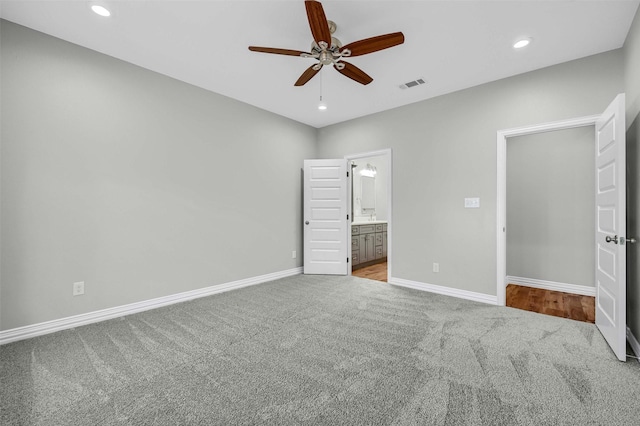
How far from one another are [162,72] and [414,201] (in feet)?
11.9

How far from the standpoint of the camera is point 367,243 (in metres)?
5.71

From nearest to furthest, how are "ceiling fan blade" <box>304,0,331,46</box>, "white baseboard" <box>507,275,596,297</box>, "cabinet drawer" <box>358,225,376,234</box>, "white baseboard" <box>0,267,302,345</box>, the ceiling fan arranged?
"ceiling fan blade" <box>304,0,331,46</box>
the ceiling fan
"white baseboard" <box>0,267,302,345</box>
"white baseboard" <box>507,275,596,297</box>
"cabinet drawer" <box>358,225,376,234</box>

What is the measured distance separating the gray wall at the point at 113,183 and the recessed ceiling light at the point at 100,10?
0.71 metres

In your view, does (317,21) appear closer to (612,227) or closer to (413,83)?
(413,83)

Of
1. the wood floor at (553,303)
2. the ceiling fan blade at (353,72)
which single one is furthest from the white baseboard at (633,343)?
the ceiling fan blade at (353,72)

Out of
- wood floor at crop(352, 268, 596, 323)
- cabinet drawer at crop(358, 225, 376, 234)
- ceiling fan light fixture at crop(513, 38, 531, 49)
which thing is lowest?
wood floor at crop(352, 268, 596, 323)

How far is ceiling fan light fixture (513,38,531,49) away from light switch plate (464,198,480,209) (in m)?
1.64

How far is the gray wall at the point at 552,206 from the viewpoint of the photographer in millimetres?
3770

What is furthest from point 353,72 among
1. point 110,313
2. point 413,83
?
point 110,313

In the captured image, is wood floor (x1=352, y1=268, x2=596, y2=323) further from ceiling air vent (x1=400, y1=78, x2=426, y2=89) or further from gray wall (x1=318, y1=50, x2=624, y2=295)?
ceiling air vent (x1=400, y1=78, x2=426, y2=89)

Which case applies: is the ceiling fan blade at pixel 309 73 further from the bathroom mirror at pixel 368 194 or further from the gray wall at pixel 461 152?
the bathroom mirror at pixel 368 194

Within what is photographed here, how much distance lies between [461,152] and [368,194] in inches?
142

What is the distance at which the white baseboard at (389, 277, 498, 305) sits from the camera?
335cm

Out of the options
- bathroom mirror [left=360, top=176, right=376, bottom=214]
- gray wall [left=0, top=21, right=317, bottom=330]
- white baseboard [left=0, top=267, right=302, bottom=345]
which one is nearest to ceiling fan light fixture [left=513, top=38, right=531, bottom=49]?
gray wall [left=0, top=21, right=317, bottom=330]
